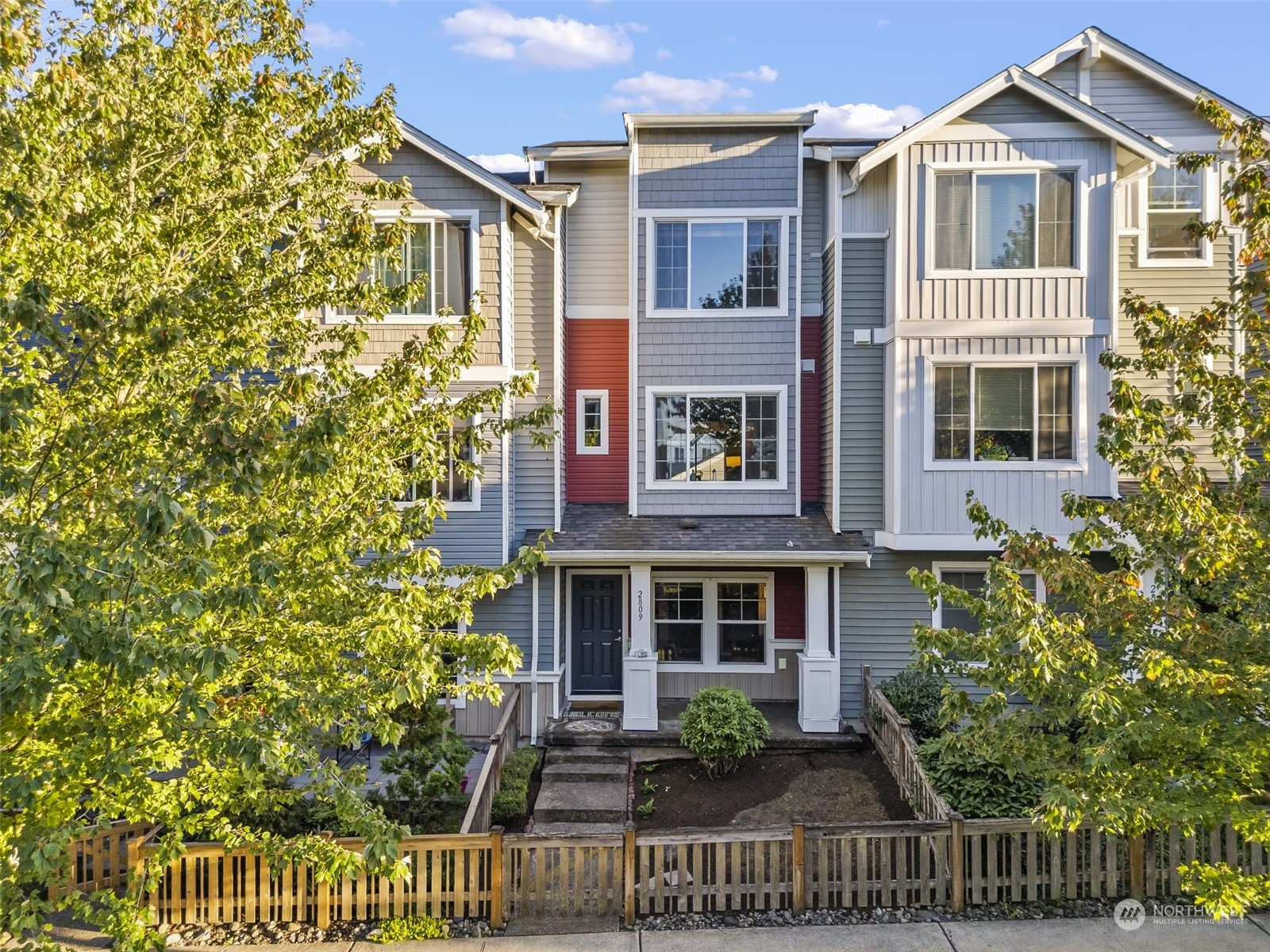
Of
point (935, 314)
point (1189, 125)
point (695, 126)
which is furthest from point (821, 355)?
point (1189, 125)

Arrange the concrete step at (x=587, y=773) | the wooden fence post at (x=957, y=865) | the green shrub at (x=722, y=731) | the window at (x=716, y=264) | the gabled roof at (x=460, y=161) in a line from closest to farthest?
the wooden fence post at (x=957, y=865)
the green shrub at (x=722, y=731)
the concrete step at (x=587, y=773)
the gabled roof at (x=460, y=161)
the window at (x=716, y=264)

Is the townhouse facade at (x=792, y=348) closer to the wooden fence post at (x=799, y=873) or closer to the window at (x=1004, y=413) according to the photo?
the window at (x=1004, y=413)

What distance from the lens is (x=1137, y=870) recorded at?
7121 millimetres

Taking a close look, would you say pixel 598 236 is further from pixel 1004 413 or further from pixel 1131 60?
pixel 1131 60

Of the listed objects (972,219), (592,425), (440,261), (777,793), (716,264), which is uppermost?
(972,219)

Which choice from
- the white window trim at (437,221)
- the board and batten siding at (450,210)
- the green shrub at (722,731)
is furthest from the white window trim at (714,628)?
the white window trim at (437,221)

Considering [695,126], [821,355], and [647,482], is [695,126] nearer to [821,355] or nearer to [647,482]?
[821,355]

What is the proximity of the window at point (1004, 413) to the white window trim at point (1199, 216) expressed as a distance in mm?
2856

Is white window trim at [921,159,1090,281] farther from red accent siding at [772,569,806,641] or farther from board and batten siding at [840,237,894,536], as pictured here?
red accent siding at [772,569,806,641]

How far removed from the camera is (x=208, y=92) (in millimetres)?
6273

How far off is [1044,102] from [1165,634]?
30.1 ft

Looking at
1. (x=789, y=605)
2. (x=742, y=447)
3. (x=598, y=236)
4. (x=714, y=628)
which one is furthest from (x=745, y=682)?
(x=598, y=236)

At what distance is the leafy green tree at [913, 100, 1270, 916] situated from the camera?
5.25m

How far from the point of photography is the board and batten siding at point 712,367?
12656 millimetres
